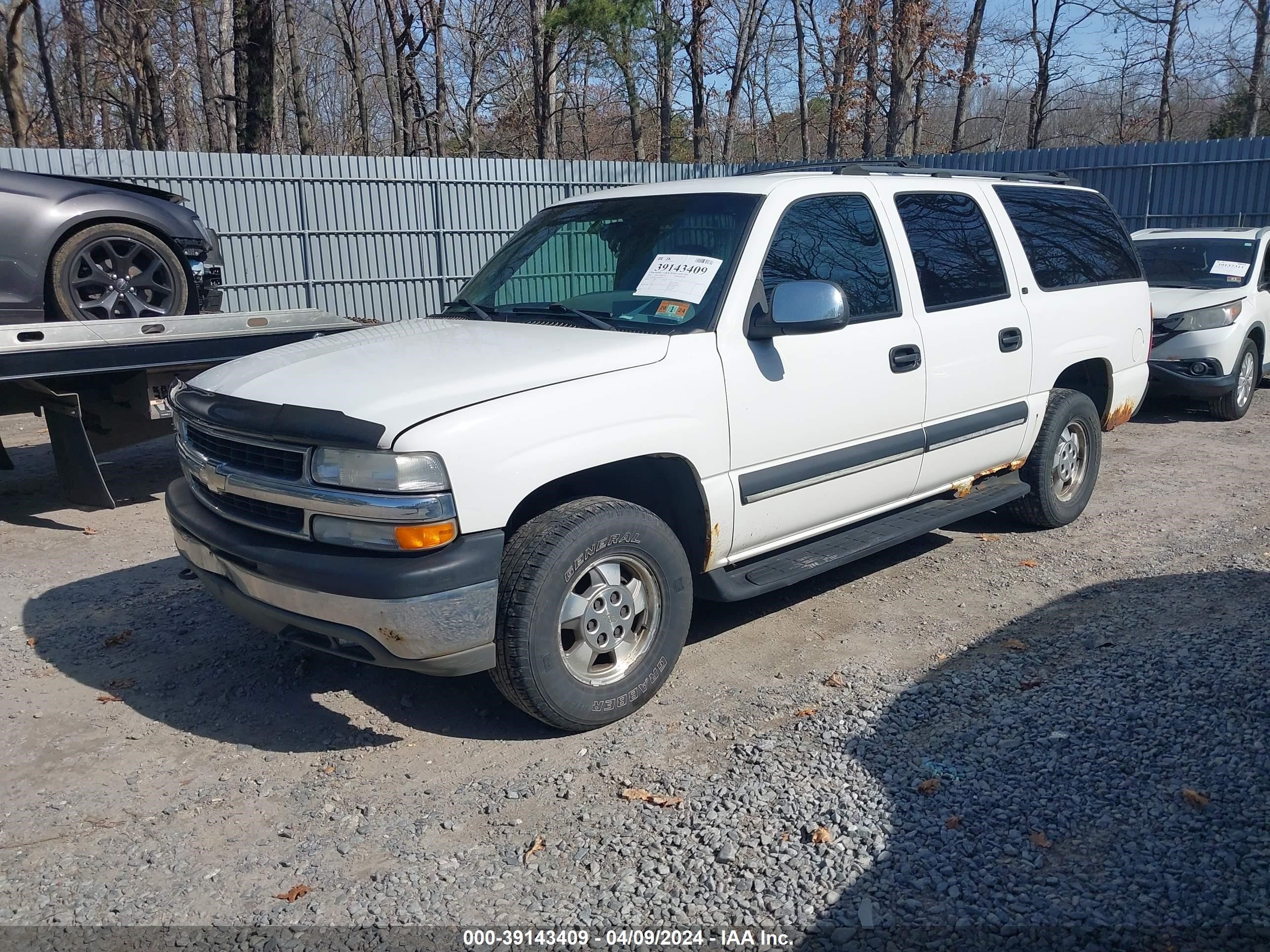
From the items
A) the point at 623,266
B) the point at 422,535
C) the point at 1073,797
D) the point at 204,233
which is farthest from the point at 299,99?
the point at 1073,797

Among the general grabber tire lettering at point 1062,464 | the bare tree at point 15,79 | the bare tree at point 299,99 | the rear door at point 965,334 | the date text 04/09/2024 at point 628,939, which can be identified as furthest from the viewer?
the bare tree at point 15,79

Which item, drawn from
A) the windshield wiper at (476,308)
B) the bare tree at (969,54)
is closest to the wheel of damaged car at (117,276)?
the windshield wiper at (476,308)

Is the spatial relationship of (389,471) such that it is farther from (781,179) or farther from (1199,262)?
(1199,262)

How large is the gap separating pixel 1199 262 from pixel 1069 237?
535cm

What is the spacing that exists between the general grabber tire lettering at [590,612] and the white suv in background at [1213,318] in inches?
267

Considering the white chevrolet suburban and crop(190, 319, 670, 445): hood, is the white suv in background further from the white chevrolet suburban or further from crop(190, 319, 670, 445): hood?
crop(190, 319, 670, 445): hood

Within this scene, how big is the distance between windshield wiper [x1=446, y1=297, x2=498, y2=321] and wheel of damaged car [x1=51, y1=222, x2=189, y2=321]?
3.36 metres

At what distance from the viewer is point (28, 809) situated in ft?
11.2

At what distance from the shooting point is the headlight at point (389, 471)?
3.22 meters

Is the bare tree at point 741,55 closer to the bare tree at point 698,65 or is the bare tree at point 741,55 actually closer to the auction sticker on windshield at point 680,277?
the bare tree at point 698,65

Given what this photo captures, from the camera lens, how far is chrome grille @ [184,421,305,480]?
347 centimetres

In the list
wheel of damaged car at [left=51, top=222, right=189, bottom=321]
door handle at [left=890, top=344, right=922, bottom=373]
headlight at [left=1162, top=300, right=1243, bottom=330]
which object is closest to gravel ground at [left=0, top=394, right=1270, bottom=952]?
door handle at [left=890, top=344, right=922, bottom=373]

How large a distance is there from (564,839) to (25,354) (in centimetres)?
446

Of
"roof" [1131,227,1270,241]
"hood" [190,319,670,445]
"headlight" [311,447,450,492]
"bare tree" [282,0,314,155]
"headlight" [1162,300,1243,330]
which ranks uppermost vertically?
"bare tree" [282,0,314,155]
